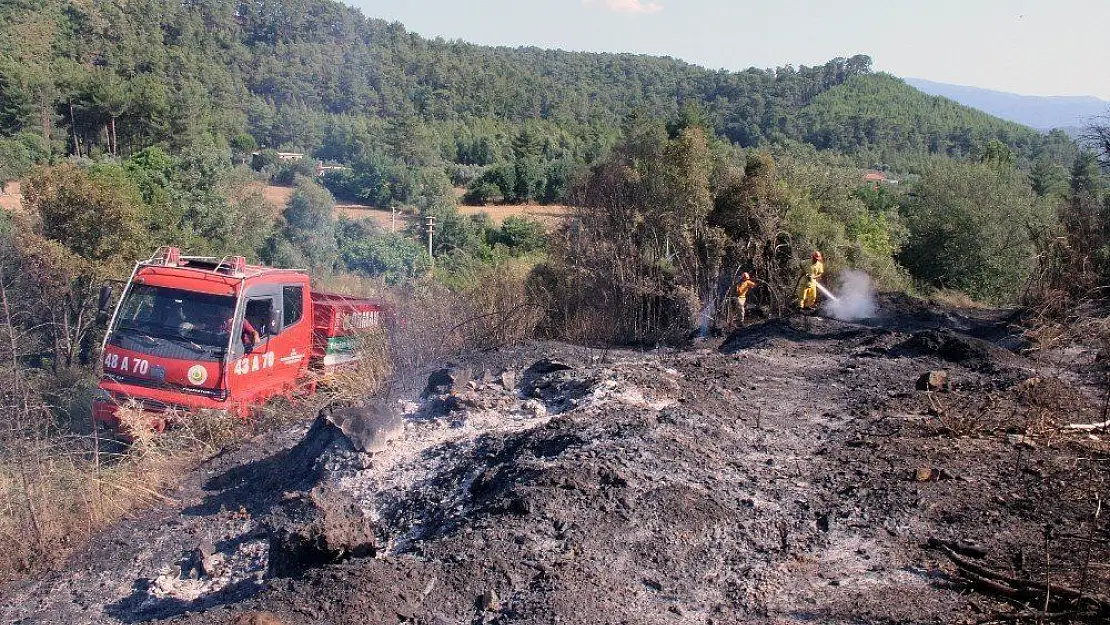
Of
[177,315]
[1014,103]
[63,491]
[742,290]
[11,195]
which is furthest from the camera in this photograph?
[1014,103]

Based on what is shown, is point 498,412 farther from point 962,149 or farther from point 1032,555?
point 962,149

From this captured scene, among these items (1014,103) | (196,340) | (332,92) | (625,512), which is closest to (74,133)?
(332,92)

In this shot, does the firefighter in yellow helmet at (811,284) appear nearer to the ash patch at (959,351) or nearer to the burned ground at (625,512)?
the ash patch at (959,351)

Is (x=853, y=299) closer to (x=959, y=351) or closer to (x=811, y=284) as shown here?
Answer: (x=811, y=284)

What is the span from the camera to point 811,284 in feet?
47.3

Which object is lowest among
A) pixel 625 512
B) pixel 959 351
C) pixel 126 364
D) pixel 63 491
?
pixel 63 491

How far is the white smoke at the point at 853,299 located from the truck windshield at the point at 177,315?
33.8ft

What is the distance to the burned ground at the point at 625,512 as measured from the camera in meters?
4.65

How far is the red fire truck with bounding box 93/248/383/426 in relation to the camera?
9.03 meters

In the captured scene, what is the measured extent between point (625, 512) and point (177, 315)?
6125 mm

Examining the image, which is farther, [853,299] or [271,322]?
[853,299]

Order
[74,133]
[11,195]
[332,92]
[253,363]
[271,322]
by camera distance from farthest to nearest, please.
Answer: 1. [332,92]
2. [74,133]
3. [11,195]
4. [271,322]
5. [253,363]

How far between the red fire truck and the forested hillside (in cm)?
3154

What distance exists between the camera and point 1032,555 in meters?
5.20
